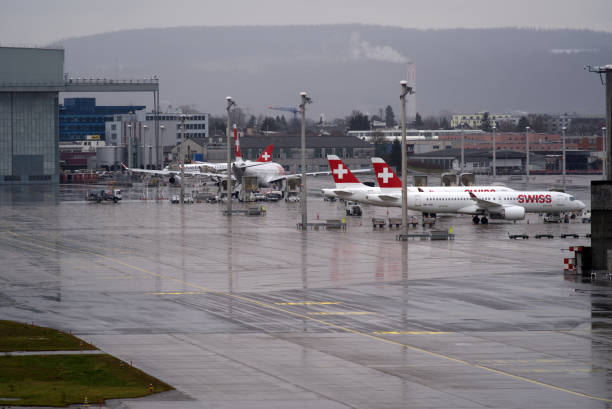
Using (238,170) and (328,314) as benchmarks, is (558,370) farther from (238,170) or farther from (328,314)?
(238,170)

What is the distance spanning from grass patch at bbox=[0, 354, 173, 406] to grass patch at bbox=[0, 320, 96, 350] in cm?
148

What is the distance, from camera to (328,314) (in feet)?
139

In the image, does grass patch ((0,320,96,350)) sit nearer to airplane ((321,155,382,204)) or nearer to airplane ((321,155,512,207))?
airplane ((321,155,512,207))

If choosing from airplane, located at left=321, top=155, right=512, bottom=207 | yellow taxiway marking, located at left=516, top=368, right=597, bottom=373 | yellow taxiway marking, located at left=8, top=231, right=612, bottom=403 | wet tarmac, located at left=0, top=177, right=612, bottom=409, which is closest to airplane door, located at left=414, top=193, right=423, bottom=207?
airplane, located at left=321, top=155, right=512, bottom=207

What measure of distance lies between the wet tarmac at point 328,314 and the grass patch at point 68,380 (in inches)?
37.2

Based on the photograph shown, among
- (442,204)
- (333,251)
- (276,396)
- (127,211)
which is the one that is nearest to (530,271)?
(333,251)

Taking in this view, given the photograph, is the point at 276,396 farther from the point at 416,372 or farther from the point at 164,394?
the point at 416,372

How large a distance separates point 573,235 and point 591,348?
4543 cm

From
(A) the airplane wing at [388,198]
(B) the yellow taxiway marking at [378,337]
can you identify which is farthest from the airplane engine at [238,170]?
(B) the yellow taxiway marking at [378,337]

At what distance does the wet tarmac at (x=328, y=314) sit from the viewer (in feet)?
95.5

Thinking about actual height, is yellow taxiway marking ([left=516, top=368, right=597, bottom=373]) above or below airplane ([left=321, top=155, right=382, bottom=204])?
below

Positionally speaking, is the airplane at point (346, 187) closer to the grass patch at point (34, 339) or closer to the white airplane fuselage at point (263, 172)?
the white airplane fuselage at point (263, 172)

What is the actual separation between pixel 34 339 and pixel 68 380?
7.10 metres

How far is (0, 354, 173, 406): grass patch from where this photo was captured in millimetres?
27250
